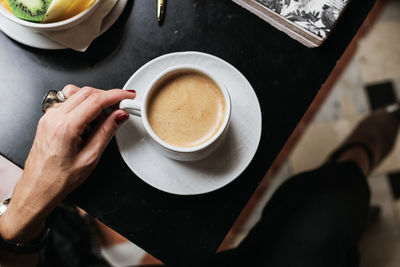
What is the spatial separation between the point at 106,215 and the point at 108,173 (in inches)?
3.3

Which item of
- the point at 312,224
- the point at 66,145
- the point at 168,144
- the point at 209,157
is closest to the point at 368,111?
the point at 312,224

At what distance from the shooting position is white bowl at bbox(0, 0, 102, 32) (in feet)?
2.19

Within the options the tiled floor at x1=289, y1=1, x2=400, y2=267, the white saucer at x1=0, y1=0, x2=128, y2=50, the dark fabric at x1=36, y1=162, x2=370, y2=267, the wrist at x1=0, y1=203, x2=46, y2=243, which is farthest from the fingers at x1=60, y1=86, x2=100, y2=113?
the tiled floor at x1=289, y1=1, x2=400, y2=267

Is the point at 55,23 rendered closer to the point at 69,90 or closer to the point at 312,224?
the point at 69,90

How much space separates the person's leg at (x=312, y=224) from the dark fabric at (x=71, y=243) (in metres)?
0.45

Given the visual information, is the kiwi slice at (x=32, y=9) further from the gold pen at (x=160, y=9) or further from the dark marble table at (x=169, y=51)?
the gold pen at (x=160, y=9)

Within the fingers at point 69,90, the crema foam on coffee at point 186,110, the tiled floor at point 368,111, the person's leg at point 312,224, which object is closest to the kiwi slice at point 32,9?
the fingers at point 69,90

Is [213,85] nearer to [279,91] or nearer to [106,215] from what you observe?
[279,91]

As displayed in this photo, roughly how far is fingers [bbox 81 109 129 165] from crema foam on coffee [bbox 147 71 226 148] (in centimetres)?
6

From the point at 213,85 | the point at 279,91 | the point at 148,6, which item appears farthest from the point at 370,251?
the point at 148,6

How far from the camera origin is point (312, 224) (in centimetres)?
105

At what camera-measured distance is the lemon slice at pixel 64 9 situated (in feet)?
2.19

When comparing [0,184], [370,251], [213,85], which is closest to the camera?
[213,85]

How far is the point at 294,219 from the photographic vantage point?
1049 millimetres
